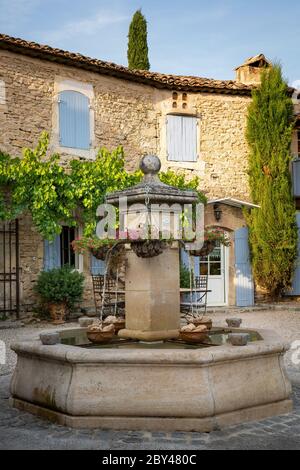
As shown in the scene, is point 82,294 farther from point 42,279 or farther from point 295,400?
point 295,400

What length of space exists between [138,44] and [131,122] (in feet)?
19.6

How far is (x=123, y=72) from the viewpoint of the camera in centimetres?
1521

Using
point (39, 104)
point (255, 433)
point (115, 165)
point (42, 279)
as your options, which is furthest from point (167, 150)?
point (255, 433)

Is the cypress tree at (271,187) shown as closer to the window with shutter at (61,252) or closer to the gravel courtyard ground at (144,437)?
the window with shutter at (61,252)

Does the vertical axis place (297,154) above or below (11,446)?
above

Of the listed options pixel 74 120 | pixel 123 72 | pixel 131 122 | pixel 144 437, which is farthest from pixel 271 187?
pixel 144 437

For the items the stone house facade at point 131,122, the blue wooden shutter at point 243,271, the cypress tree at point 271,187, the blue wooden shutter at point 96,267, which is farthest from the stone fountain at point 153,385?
the cypress tree at point 271,187

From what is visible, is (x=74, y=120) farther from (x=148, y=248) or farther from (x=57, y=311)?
(x=148, y=248)

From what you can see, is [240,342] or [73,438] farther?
[240,342]

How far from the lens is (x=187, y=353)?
501 cm

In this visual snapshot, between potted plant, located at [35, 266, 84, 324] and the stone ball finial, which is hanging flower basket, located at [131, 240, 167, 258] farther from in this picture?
potted plant, located at [35, 266, 84, 324]

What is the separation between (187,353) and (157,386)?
36 cm

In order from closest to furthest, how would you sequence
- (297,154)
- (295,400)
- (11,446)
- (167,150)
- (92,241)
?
(11,446) → (295,400) → (92,241) → (167,150) → (297,154)

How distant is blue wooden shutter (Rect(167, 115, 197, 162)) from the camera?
16484 mm
